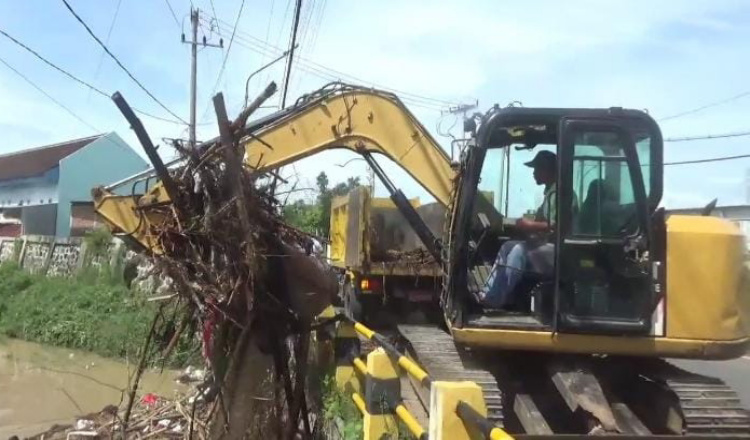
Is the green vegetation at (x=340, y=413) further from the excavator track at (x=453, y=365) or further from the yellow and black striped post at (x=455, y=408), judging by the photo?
the yellow and black striped post at (x=455, y=408)

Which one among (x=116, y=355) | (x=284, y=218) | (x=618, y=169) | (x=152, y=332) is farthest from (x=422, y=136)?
(x=116, y=355)

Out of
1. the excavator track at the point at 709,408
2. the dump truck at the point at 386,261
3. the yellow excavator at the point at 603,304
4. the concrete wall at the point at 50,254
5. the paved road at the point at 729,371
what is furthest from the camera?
the concrete wall at the point at 50,254

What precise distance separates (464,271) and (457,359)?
0.65m

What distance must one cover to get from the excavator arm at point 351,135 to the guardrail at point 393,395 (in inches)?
62.6

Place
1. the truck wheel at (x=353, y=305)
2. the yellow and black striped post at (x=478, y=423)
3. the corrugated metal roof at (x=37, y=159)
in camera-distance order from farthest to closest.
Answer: the corrugated metal roof at (x=37, y=159), the truck wheel at (x=353, y=305), the yellow and black striped post at (x=478, y=423)

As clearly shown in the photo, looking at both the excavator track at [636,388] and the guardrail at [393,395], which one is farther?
the excavator track at [636,388]

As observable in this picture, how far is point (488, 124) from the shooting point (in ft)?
18.8

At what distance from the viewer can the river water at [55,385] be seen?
496 inches

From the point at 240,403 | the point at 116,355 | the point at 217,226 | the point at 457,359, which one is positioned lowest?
the point at 116,355

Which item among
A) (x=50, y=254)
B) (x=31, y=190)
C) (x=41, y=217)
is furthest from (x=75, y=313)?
(x=31, y=190)

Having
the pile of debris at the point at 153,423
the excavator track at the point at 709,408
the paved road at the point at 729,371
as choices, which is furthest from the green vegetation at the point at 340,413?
the paved road at the point at 729,371

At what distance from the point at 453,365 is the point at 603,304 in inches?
43.6

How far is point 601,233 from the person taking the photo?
5.50m

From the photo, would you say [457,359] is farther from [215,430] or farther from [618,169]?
[215,430]
